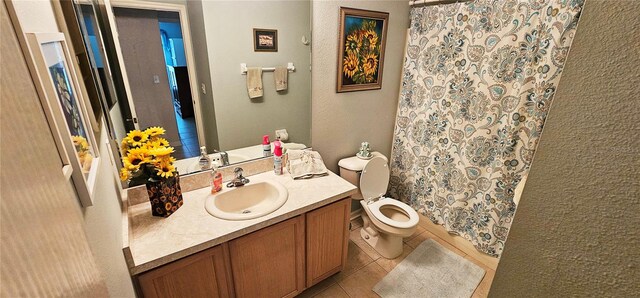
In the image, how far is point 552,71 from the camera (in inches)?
58.1

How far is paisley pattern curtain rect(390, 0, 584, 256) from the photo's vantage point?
1529 mm

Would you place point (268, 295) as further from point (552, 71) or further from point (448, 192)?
point (552, 71)

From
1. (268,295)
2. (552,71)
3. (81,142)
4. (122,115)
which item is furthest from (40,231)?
(552,71)

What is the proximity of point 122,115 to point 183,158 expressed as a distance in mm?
373

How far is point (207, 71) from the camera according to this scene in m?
1.51

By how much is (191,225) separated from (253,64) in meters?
0.96

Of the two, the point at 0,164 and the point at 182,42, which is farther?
the point at 182,42

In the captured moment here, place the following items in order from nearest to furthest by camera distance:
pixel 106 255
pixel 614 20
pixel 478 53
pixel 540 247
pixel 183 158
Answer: pixel 614 20, pixel 540 247, pixel 106 255, pixel 183 158, pixel 478 53

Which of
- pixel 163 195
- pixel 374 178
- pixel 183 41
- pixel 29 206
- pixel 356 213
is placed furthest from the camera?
pixel 356 213

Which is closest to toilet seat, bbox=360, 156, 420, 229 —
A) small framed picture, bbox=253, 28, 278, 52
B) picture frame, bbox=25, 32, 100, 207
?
small framed picture, bbox=253, 28, 278, 52

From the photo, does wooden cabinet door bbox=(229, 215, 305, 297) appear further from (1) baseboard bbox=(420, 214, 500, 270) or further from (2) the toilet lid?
(1) baseboard bbox=(420, 214, 500, 270)

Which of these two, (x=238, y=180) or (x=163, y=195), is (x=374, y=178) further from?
(x=163, y=195)

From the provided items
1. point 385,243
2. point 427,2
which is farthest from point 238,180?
point 427,2

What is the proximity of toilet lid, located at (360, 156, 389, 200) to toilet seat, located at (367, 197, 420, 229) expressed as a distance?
0.08 m
